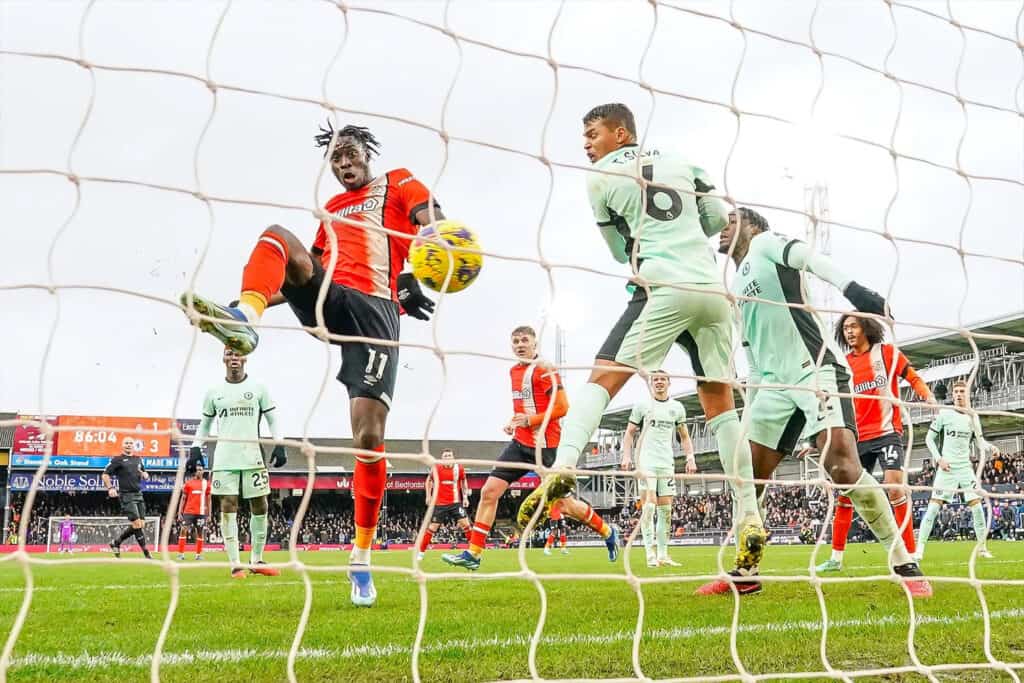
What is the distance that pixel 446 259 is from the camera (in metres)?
3.56

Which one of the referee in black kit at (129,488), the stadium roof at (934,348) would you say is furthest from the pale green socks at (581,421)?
the stadium roof at (934,348)

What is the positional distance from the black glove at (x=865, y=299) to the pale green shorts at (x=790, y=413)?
4.56 feet

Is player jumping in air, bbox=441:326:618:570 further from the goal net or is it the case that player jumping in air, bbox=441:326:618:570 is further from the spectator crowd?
the spectator crowd

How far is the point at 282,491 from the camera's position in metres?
38.7

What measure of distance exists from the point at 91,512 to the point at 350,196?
114ft

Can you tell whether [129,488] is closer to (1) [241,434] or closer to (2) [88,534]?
(1) [241,434]

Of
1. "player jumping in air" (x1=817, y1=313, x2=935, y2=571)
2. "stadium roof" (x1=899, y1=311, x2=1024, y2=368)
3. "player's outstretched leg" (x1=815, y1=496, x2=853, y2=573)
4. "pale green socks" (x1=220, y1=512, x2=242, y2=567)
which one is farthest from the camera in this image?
"stadium roof" (x1=899, y1=311, x2=1024, y2=368)

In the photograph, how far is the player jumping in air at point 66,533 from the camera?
22.0 metres

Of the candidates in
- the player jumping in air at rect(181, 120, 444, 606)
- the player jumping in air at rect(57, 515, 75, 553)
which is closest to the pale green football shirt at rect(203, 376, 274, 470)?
the player jumping in air at rect(181, 120, 444, 606)

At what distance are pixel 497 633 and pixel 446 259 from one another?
145 centimetres

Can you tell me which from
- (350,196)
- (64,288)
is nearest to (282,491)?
(350,196)

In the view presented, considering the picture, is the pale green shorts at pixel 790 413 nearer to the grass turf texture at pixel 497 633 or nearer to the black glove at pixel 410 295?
the grass turf texture at pixel 497 633

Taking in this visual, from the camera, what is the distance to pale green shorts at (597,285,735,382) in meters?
3.97

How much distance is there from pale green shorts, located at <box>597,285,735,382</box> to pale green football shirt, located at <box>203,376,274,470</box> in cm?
512
